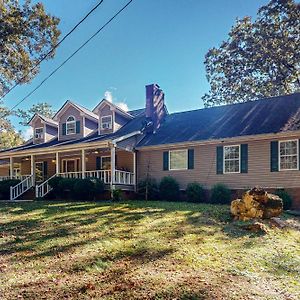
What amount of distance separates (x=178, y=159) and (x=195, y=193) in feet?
7.85

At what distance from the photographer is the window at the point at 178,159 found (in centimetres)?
1762

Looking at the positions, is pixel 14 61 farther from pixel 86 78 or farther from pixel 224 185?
pixel 224 185

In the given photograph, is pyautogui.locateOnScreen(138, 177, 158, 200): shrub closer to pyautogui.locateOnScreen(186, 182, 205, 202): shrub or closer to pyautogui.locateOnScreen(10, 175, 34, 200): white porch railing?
pyautogui.locateOnScreen(186, 182, 205, 202): shrub

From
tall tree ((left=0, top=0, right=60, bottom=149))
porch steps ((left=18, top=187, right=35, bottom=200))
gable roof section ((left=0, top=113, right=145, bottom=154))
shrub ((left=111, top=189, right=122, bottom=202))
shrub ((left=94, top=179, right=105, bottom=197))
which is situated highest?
tall tree ((left=0, top=0, right=60, bottom=149))

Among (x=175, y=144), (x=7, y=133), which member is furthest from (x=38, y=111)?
(x=175, y=144)

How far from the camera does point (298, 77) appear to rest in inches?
980

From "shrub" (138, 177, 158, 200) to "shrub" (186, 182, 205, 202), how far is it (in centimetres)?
205

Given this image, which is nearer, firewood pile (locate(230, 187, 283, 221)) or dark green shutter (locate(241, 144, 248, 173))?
firewood pile (locate(230, 187, 283, 221))

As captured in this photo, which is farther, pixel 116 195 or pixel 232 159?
pixel 116 195

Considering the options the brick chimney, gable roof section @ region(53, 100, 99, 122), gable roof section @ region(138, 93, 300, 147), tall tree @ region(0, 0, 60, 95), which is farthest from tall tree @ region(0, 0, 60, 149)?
gable roof section @ region(138, 93, 300, 147)

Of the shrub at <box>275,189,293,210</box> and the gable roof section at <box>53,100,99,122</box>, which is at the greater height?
the gable roof section at <box>53,100,99,122</box>

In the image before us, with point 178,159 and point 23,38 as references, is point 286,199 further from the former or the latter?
point 23,38

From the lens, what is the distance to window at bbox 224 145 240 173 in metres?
16.1

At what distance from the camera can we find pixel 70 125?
21797 millimetres
